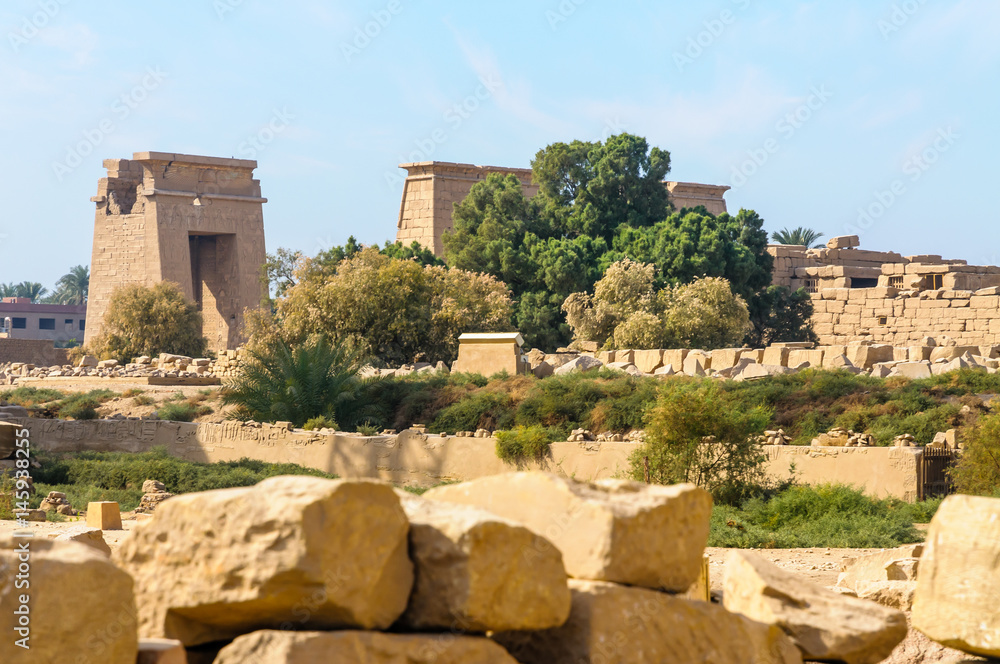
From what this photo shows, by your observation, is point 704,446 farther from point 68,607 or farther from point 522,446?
point 68,607

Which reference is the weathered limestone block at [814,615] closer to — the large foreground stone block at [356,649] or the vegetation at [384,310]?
the large foreground stone block at [356,649]

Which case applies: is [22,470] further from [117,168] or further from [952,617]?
[117,168]

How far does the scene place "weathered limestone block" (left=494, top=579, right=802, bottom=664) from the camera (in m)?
4.07

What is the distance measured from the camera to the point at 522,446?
53.4ft

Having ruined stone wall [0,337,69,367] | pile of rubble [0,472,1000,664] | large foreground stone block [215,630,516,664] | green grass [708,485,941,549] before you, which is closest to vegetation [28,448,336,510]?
green grass [708,485,941,549]

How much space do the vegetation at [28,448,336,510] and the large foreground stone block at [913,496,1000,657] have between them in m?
10.6

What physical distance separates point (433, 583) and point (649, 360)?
2183 centimetres

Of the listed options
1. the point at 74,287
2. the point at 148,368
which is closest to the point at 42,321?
the point at 74,287

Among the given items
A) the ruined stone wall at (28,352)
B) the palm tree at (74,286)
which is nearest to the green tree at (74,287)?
the palm tree at (74,286)

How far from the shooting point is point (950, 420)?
642 inches

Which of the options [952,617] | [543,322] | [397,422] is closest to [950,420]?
[397,422]

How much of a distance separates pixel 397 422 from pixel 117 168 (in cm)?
2340

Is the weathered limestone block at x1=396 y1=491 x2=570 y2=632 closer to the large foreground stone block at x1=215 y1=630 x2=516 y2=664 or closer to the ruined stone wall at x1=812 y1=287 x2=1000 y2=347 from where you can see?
the large foreground stone block at x1=215 y1=630 x2=516 y2=664

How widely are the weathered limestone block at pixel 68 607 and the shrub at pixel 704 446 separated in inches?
424
